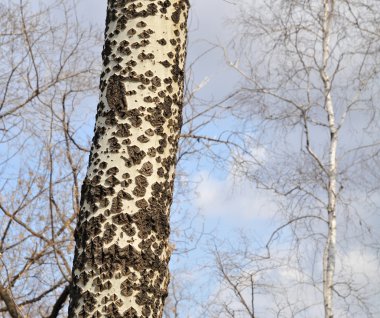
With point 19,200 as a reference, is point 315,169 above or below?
above

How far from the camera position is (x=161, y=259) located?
219 centimetres

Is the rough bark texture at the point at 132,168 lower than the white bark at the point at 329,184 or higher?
lower

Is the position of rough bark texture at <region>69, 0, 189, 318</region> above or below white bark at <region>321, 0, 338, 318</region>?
below

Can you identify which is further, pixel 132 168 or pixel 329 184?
pixel 329 184

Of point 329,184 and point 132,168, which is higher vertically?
point 329,184

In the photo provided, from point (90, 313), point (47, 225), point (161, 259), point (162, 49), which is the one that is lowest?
point (90, 313)

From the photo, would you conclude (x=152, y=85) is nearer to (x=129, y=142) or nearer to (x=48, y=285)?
(x=129, y=142)

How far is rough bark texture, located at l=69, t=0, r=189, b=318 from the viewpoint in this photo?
2109 mm

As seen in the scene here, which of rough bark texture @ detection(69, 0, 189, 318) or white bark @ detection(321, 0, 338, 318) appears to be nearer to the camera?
rough bark texture @ detection(69, 0, 189, 318)

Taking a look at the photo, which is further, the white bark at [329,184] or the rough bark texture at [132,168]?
the white bark at [329,184]

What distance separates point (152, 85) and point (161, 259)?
25.4 inches

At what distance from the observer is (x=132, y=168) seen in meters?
2.21

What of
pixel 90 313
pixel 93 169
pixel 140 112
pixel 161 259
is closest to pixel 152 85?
pixel 140 112

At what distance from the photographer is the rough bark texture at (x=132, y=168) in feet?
6.92
